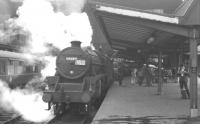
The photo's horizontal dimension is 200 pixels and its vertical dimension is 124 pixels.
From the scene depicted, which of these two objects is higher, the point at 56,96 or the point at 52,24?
the point at 52,24

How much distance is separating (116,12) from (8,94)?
8.59 metres

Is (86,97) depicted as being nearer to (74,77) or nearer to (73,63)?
(74,77)

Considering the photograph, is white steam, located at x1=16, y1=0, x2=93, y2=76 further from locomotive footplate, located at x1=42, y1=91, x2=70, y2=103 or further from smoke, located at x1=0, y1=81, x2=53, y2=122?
locomotive footplate, located at x1=42, y1=91, x2=70, y2=103

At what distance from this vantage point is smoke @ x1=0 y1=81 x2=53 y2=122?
12508mm

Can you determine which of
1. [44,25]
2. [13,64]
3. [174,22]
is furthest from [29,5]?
[174,22]

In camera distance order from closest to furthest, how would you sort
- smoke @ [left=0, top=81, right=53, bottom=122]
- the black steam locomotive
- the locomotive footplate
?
1. the locomotive footplate
2. the black steam locomotive
3. smoke @ [left=0, top=81, right=53, bottom=122]

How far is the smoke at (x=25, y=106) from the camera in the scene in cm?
1251

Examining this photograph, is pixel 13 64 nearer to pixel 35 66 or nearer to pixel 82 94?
pixel 35 66

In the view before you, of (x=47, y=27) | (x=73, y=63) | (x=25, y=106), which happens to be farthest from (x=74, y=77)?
(x=47, y=27)

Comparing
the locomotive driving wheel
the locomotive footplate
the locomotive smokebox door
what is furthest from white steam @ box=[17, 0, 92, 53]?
the locomotive footplate

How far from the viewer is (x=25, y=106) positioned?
562 inches

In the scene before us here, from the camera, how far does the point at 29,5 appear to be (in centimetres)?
1628

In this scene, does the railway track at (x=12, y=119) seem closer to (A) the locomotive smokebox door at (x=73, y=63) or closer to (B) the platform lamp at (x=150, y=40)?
(A) the locomotive smokebox door at (x=73, y=63)

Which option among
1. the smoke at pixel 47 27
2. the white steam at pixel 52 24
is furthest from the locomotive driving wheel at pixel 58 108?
the white steam at pixel 52 24
